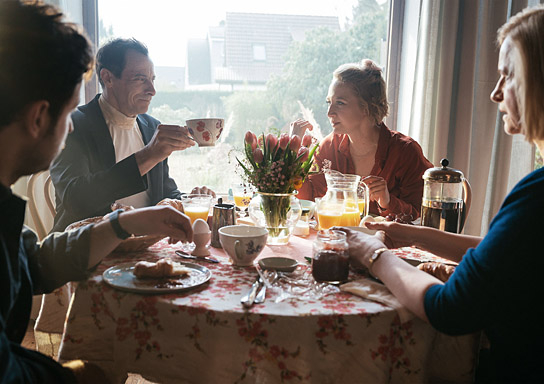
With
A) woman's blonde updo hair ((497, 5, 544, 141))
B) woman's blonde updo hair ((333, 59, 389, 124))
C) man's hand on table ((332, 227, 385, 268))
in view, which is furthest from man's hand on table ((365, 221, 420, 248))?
woman's blonde updo hair ((333, 59, 389, 124))

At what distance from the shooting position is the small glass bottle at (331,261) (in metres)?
1.14

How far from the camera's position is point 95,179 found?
1.99 meters

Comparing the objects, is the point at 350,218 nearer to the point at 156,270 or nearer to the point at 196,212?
the point at 196,212

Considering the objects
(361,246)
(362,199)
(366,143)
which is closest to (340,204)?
(362,199)

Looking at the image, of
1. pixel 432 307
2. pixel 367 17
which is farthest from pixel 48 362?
pixel 367 17

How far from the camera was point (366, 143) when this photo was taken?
265 cm

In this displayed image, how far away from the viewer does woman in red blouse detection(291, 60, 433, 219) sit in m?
2.45

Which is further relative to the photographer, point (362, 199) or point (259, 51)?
point (259, 51)

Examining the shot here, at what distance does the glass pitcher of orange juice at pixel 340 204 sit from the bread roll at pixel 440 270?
1.44ft

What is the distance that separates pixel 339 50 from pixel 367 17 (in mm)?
309

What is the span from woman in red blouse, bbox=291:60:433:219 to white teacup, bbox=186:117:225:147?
0.70m

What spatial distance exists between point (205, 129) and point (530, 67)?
44.9 inches

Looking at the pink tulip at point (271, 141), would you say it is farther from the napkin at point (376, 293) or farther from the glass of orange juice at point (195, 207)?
the napkin at point (376, 293)

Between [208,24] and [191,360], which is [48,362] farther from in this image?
[208,24]
